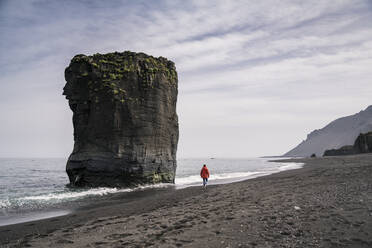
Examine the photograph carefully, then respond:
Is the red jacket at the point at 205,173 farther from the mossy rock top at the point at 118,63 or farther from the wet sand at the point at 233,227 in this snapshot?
the mossy rock top at the point at 118,63

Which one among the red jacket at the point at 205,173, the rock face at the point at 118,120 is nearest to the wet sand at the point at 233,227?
the red jacket at the point at 205,173

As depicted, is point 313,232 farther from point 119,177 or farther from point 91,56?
point 91,56

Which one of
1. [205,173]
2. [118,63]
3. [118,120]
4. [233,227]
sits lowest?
[233,227]

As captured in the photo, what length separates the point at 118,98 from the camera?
Result: 28.0 metres

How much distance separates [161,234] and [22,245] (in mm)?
4877

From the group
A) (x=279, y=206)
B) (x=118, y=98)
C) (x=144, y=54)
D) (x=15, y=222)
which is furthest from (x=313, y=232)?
(x=144, y=54)

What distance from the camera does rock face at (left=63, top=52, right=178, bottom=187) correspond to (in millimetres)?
27406

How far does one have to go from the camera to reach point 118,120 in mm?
28094

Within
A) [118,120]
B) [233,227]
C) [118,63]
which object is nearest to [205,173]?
[118,120]

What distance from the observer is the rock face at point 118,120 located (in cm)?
2741

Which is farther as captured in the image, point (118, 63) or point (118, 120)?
point (118, 63)

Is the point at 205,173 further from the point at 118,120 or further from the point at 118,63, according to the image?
the point at 118,63

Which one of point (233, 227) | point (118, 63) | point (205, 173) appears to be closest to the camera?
point (233, 227)

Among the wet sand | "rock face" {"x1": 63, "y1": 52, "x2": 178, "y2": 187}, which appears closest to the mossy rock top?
"rock face" {"x1": 63, "y1": 52, "x2": 178, "y2": 187}
